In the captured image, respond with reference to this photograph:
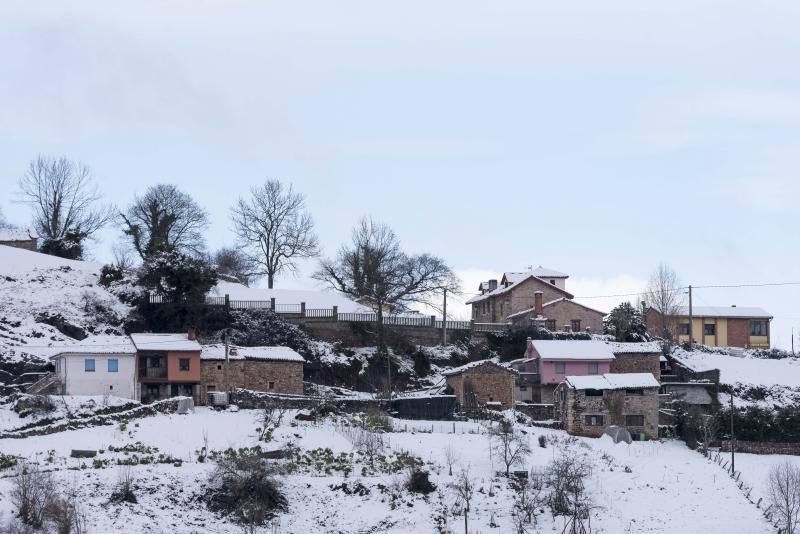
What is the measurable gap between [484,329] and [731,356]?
638 inches

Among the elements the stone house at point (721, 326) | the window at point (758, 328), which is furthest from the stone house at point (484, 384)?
the window at point (758, 328)

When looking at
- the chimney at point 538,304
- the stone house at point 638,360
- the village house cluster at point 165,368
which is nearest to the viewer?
the village house cluster at point 165,368

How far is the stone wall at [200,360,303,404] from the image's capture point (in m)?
64.6

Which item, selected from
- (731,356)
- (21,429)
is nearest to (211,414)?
(21,429)

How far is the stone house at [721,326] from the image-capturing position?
292 ft

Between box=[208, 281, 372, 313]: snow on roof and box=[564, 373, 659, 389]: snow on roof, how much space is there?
17.6m

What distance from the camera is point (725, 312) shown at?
90.5 meters

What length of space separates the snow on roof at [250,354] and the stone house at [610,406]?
1488cm

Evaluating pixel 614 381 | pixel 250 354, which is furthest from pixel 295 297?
pixel 614 381

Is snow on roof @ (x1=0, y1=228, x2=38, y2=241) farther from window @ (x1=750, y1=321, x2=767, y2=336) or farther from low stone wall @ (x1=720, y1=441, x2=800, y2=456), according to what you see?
window @ (x1=750, y1=321, x2=767, y2=336)

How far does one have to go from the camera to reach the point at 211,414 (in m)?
59.1

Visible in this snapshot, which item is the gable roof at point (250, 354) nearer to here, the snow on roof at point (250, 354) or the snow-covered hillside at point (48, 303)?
the snow on roof at point (250, 354)

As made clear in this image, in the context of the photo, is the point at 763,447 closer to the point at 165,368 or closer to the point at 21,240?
the point at 165,368

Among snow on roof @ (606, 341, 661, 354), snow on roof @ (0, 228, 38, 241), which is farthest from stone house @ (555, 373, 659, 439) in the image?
snow on roof @ (0, 228, 38, 241)
